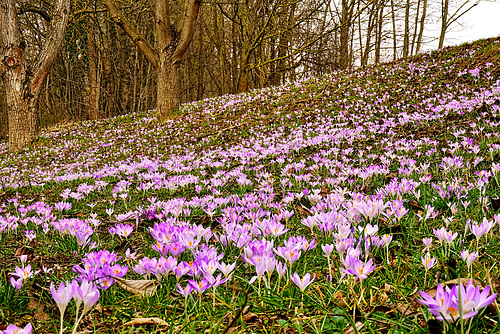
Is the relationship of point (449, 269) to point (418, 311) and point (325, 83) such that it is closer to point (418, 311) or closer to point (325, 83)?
point (418, 311)

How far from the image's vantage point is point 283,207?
275 cm

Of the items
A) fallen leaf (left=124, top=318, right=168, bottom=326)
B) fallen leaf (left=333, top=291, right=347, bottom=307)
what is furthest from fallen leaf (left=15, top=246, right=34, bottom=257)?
fallen leaf (left=333, top=291, right=347, bottom=307)

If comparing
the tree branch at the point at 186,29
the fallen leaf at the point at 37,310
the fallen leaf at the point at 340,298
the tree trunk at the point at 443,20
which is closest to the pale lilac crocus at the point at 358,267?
the fallen leaf at the point at 340,298

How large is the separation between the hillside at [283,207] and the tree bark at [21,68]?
98cm

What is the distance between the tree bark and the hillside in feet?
3.22

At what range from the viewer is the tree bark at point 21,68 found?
10953mm

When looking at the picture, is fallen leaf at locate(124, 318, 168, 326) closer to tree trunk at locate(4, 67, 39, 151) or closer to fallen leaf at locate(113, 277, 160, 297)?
fallen leaf at locate(113, 277, 160, 297)

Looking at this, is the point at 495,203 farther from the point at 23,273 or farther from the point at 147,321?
the point at 23,273

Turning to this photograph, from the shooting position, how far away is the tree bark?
10953 millimetres

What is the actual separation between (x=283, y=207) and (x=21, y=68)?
1244 centimetres

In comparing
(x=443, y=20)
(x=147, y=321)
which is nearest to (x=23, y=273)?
(x=147, y=321)

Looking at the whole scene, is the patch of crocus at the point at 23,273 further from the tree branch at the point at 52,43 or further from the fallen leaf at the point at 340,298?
the tree branch at the point at 52,43

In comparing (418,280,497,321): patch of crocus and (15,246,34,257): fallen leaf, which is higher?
(418,280,497,321): patch of crocus

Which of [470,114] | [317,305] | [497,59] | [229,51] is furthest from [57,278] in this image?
[229,51]
